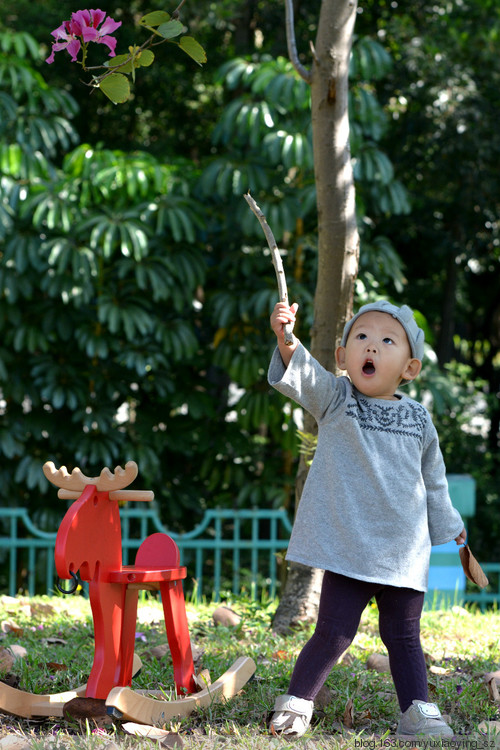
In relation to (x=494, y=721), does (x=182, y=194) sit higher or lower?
higher

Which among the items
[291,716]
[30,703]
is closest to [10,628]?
[30,703]

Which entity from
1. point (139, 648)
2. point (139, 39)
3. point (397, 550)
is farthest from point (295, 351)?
point (139, 39)

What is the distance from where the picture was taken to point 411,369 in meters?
2.13

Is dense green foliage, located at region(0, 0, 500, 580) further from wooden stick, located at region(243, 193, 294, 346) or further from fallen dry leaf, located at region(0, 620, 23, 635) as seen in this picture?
wooden stick, located at region(243, 193, 294, 346)

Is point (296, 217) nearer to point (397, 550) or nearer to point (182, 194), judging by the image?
point (182, 194)

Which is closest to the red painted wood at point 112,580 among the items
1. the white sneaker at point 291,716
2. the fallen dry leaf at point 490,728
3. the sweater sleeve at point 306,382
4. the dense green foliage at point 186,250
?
the white sneaker at point 291,716

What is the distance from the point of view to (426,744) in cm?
184

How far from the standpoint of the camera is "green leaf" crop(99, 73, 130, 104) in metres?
2.04

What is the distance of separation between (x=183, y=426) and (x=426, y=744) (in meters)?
3.29

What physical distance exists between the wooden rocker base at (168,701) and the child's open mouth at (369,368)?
2.79ft

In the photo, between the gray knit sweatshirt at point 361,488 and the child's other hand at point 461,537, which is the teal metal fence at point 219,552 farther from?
the gray knit sweatshirt at point 361,488

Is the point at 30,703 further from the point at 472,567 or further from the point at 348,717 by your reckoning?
the point at 472,567

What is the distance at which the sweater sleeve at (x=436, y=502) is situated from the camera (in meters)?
2.12

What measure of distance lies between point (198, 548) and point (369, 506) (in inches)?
110
